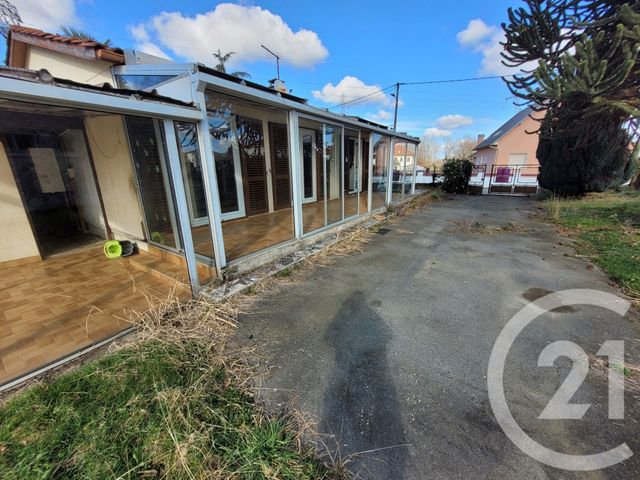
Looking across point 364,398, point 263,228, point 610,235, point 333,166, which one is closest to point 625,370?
point 364,398

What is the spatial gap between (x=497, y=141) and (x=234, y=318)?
28.4m

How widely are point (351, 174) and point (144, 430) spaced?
6.87m

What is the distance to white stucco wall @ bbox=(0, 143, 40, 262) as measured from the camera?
12.4 ft

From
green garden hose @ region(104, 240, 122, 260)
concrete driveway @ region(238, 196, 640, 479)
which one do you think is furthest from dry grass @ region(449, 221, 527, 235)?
green garden hose @ region(104, 240, 122, 260)

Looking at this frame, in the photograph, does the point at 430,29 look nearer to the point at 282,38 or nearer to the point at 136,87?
the point at 282,38

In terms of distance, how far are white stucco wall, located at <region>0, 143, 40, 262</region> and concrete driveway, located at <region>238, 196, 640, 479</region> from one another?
4004 millimetres

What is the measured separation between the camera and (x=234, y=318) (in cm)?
288

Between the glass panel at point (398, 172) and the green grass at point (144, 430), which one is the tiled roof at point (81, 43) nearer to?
the green grass at point (144, 430)

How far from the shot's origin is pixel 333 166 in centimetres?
690

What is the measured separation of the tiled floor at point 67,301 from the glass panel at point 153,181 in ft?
1.54

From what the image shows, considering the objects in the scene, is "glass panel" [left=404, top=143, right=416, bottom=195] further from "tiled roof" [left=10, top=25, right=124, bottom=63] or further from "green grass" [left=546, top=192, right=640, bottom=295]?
"tiled roof" [left=10, top=25, right=124, bottom=63]

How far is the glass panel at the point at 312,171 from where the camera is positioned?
6.08 m

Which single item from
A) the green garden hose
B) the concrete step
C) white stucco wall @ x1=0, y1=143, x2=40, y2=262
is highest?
white stucco wall @ x1=0, y1=143, x2=40, y2=262

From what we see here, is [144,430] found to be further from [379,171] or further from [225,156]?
[379,171]
